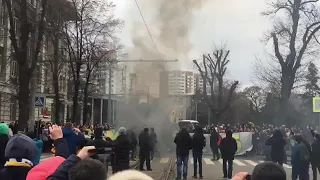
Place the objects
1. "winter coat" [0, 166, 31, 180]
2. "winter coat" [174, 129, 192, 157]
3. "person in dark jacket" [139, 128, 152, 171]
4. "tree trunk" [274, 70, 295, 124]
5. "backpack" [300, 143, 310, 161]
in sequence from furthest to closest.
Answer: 1. "tree trunk" [274, 70, 295, 124]
2. "person in dark jacket" [139, 128, 152, 171]
3. "winter coat" [174, 129, 192, 157]
4. "backpack" [300, 143, 310, 161]
5. "winter coat" [0, 166, 31, 180]

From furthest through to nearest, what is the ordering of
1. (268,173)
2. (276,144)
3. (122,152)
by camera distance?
(276,144) < (122,152) < (268,173)

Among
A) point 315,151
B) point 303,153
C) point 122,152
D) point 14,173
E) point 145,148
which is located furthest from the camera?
point 145,148

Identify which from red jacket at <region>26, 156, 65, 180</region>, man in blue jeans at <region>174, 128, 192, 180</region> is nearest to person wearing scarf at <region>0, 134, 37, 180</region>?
red jacket at <region>26, 156, 65, 180</region>

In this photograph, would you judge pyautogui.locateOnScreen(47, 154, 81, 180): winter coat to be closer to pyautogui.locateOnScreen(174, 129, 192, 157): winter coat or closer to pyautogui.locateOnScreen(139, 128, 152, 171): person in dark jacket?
pyautogui.locateOnScreen(174, 129, 192, 157): winter coat

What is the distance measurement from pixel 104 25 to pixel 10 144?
29.4m

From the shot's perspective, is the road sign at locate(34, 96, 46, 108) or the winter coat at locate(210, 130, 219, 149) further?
the winter coat at locate(210, 130, 219, 149)

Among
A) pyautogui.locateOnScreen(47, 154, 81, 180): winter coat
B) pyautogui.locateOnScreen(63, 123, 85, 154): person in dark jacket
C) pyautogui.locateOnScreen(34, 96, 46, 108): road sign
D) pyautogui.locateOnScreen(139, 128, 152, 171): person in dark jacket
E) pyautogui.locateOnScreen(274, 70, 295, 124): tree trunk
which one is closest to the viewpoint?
pyautogui.locateOnScreen(47, 154, 81, 180): winter coat

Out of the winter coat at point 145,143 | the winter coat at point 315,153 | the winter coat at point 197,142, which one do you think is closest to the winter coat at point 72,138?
the winter coat at point 197,142

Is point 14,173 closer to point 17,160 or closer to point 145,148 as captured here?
point 17,160

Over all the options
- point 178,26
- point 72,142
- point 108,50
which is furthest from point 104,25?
point 72,142

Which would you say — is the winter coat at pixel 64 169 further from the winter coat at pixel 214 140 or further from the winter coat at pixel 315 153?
the winter coat at pixel 214 140

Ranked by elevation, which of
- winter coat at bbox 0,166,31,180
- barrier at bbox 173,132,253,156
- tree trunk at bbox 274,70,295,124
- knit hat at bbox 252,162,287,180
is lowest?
barrier at bbox 173,132,253,156

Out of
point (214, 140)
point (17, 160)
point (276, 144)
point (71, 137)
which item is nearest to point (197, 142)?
point (276, 144)

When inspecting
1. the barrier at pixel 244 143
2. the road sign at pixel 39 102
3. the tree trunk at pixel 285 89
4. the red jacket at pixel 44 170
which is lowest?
the barrier at pixel 244 143
